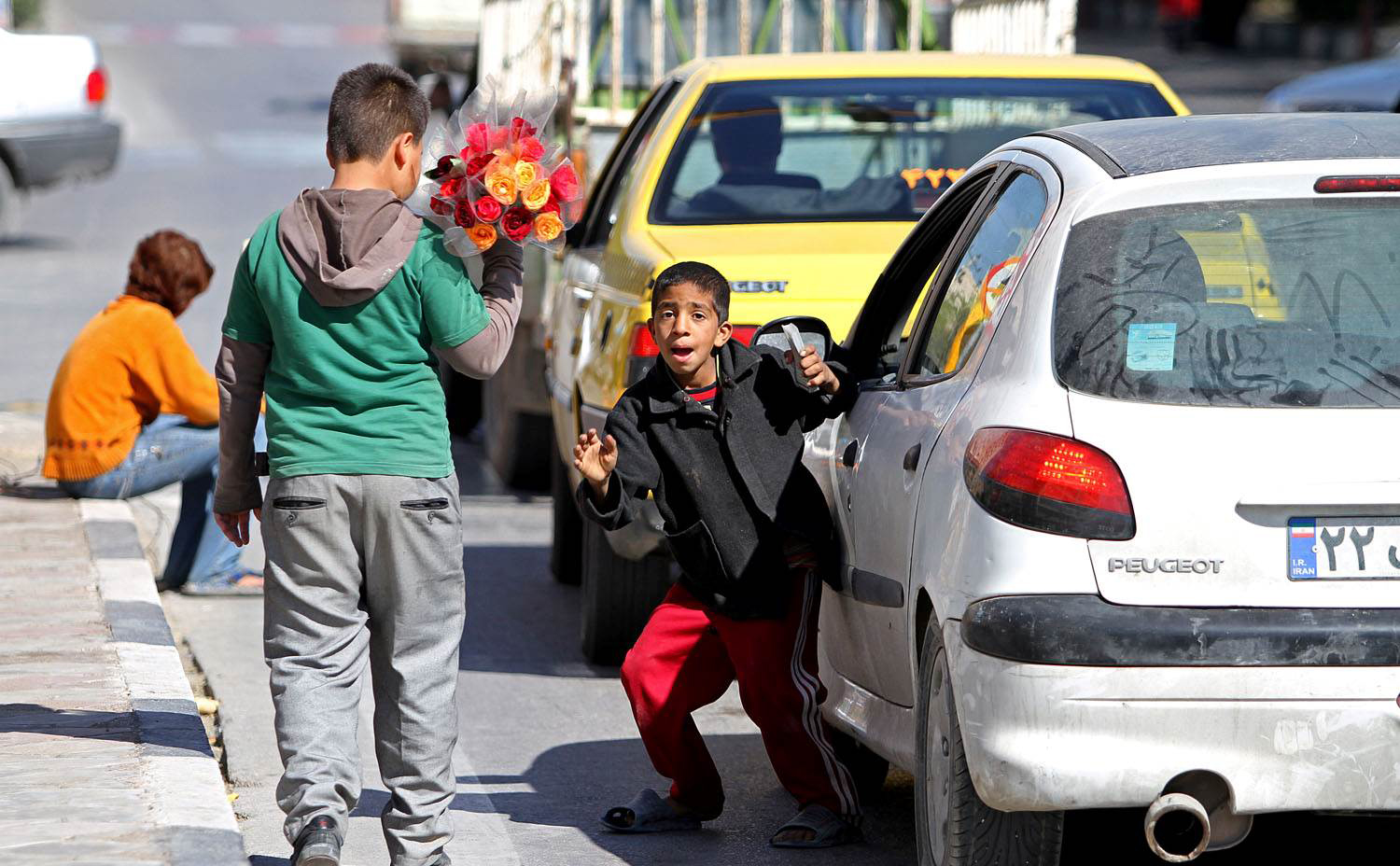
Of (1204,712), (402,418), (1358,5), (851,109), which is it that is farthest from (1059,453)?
(1358,5)

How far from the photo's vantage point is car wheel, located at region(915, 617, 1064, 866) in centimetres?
387

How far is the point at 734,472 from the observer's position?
16.0ft

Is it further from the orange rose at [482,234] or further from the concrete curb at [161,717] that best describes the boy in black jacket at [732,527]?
the concrete curb at [161,717]

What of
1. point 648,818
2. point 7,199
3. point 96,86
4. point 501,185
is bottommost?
point 7,199

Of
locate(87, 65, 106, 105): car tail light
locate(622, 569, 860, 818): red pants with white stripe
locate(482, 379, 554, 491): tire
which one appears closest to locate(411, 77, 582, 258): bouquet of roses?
locate(622, 569, 860, 818): red pants with white stripe

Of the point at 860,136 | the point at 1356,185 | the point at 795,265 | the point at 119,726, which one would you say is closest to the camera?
the point at 1356,185

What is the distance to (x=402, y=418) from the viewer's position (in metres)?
4.34

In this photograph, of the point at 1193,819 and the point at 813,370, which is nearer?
the point at 1193,819

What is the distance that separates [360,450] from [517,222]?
57cm

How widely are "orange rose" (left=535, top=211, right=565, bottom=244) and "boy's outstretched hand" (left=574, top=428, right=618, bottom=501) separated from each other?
48cm

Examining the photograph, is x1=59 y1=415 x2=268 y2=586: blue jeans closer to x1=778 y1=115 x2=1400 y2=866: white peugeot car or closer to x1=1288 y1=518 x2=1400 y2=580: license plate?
x1=778 y1=115 x2=1400 y2=866: white peugeot car

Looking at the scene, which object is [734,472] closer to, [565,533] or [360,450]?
[360,450]

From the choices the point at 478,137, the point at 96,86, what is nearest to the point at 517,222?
the point at 478,137

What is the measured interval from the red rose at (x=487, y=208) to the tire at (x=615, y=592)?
2381mm
